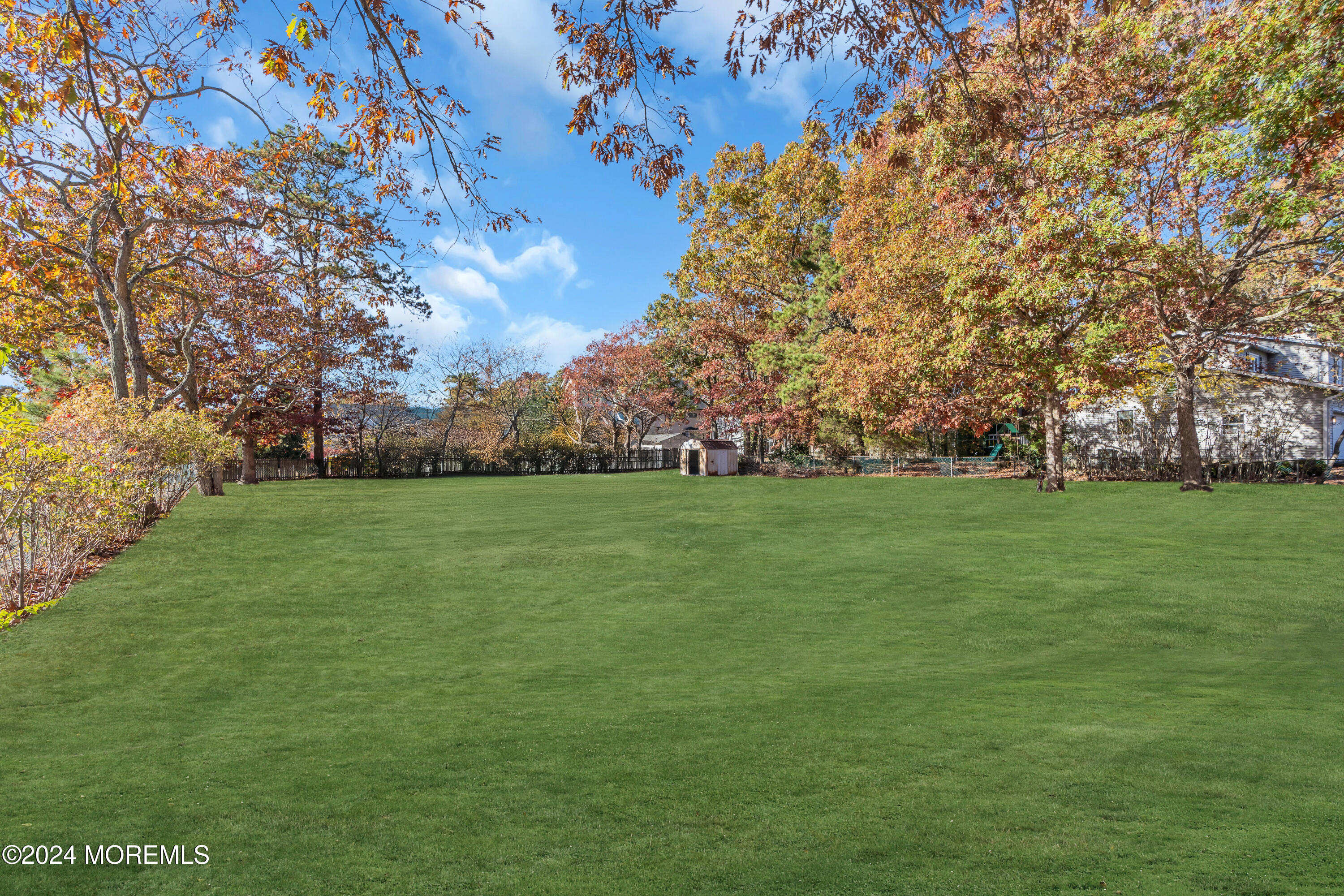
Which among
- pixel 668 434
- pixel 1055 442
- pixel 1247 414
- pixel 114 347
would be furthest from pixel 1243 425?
pixel 668 434

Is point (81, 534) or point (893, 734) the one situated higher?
point (81, 534)

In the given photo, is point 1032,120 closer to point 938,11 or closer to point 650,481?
point 938,11

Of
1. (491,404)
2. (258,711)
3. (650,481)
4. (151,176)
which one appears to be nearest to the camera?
(258,711)

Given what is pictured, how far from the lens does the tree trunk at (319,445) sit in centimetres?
2988

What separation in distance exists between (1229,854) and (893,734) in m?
1.88

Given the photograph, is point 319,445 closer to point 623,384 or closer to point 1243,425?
point 623,384

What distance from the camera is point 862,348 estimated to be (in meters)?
26.5

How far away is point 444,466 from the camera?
39312 millimetres

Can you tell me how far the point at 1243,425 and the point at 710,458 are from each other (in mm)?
22825

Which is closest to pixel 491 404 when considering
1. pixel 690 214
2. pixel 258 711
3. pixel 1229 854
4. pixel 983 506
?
pixel 690 214

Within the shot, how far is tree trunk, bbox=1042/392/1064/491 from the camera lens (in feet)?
73.4

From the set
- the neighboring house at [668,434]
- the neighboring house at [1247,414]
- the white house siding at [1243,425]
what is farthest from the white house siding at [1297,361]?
the neighboring house at [668,434]

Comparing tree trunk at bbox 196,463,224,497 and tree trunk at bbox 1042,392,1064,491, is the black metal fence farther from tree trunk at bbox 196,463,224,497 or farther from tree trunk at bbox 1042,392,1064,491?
tree trunk at bbox 1042,392,1064,491

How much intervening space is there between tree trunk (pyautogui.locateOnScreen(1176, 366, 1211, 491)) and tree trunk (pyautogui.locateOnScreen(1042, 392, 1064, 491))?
3199 mm
